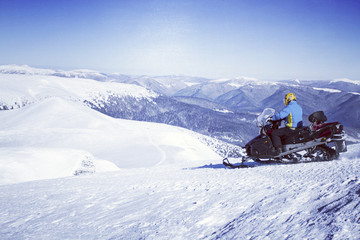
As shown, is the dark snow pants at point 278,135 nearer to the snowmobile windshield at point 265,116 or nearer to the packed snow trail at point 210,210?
the snowmobile windshield at point 265,116

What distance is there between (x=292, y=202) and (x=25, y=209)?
6.04 meters

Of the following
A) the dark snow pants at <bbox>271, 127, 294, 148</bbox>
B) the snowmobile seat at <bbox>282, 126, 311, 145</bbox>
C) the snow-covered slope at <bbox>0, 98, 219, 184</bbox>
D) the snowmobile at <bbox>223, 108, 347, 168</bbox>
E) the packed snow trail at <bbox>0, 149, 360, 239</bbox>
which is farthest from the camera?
the snow-covered slope at <bbox>0, 98, 219, 184</bbox>

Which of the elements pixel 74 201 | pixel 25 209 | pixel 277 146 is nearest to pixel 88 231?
pixel 74 201

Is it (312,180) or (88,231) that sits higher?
(312,180)

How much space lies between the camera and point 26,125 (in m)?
67.6

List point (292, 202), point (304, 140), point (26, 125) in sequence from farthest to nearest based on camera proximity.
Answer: point (26, 125), point (304, 140), point (292, 202)

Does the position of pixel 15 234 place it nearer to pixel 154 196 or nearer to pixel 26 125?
pixel 154 196

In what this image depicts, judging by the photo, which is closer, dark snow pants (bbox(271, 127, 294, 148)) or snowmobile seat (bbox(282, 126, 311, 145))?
snowmobile seat (bbox(282, 126, 311, 145))

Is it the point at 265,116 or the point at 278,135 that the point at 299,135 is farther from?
the point at 265,116

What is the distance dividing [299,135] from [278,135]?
64 centimetres

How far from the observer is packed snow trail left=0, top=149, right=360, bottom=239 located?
2920mm

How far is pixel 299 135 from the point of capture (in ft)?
24.2

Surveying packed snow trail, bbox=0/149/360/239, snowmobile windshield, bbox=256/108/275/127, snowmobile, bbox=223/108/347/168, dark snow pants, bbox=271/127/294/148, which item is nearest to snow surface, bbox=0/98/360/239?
packed snow trail, bbox=0/149/360/239

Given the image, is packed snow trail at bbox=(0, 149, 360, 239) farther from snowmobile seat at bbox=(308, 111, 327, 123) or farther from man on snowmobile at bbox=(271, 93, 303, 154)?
snowmobile seat at bbox=(308, 111, 327, 123)
